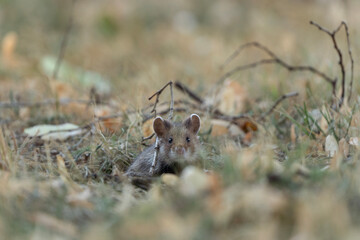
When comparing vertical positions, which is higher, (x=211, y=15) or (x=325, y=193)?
(x=211, y=15)

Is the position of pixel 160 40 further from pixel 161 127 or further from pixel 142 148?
pixel 161 127

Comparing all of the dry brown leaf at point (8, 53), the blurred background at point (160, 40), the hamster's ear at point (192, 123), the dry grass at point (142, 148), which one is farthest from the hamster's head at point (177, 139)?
the dry brown leaf at point (8, 53)

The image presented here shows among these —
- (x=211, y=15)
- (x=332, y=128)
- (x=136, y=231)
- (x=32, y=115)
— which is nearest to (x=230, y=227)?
(x=136, y=231)

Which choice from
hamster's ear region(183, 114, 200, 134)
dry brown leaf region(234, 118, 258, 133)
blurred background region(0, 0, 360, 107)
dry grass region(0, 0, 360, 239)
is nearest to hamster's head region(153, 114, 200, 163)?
hamster's ear region(183, 114, 200, 134)

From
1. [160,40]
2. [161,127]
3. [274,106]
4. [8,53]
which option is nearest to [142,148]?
[161,127]

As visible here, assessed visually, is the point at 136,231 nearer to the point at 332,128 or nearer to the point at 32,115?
the point at 332,128
